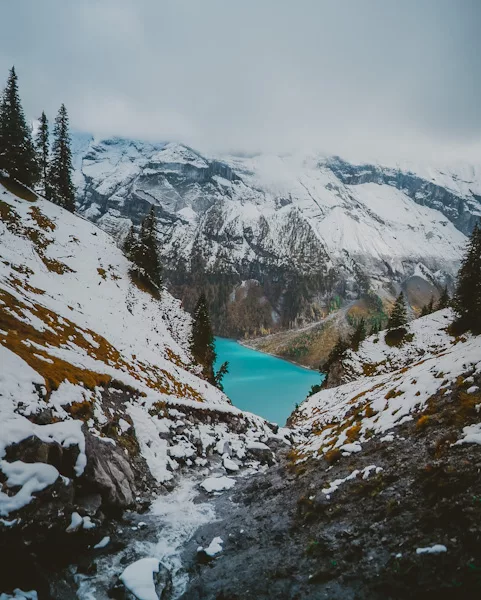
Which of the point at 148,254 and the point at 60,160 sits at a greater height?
the point at 60,160

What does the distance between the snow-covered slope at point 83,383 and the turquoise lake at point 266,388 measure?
55.5 m

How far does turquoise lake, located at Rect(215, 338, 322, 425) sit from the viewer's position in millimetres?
91681

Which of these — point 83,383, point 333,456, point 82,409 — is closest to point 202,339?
point 83,383

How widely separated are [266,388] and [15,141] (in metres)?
102

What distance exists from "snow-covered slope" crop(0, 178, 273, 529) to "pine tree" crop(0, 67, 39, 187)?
3.63m

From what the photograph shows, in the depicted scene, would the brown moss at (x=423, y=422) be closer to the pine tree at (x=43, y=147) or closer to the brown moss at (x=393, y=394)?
the brown moss at (x=393, y=394)

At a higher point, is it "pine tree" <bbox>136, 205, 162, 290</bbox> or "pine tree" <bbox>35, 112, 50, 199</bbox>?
"pine tree" <bbox>35, 112, 50, 199</bbox>

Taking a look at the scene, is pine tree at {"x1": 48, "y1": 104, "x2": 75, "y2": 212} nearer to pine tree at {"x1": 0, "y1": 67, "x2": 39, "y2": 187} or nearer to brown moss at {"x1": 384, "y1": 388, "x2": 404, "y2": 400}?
pine tree at {"x1": 0, "y1": 67, "x2": 39, "y2": 187}

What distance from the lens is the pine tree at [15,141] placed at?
44578 millimetres

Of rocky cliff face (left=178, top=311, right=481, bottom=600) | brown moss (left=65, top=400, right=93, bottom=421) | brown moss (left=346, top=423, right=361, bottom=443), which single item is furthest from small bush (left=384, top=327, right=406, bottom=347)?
brown moss (left=65, top=400, right=93, bottom=421)

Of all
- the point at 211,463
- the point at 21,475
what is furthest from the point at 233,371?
the point at 21,475

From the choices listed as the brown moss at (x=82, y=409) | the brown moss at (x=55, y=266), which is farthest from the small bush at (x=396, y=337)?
the brown moss at (x=82, y=409)

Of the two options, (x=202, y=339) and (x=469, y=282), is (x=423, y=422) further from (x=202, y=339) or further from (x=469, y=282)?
(x=202, y=339)

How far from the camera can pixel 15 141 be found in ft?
148
